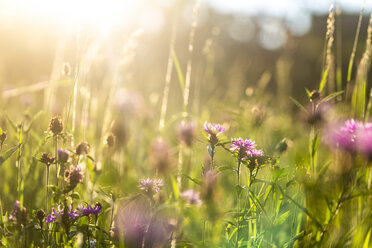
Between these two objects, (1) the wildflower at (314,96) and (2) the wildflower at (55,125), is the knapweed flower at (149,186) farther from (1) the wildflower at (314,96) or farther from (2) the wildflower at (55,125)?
(1) the wildflower at (314,96)

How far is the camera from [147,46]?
34.8 ft

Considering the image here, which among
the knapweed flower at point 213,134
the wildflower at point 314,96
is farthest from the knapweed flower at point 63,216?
the wildflower at point 314,96

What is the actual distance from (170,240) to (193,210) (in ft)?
0.80

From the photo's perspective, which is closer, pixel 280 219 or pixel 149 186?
pixel 149 186

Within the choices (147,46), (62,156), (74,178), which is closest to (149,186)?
(74,178)

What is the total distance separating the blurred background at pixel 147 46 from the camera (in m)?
1.76

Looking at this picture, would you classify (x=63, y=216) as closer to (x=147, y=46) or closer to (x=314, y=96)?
(x=314, y=96)

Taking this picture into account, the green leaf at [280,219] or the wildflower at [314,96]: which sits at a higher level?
the wildflower at [314,96]

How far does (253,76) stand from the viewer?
7781 millimetres

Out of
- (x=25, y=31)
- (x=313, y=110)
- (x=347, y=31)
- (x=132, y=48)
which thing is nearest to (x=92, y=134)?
(x=132, y=48)

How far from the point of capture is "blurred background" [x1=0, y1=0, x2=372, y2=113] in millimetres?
1761

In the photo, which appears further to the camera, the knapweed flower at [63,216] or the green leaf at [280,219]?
the green leaf at [280,219]

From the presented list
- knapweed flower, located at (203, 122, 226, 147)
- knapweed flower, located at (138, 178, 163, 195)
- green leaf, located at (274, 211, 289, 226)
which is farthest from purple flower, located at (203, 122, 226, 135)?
green leaf, located at (274, 211, 289, 226)

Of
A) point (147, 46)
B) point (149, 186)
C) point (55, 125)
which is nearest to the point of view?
point (149, 186)
